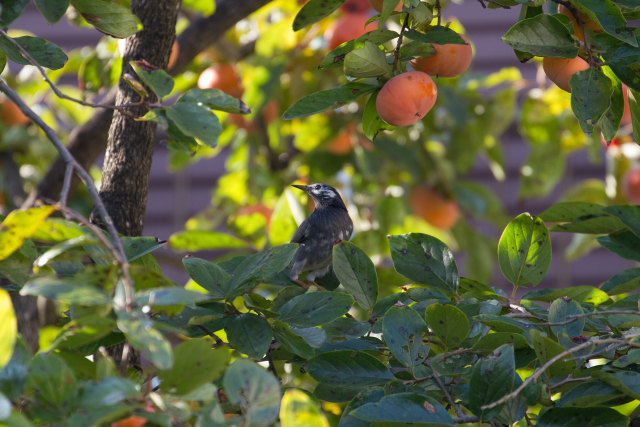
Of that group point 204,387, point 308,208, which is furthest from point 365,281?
point 308,208

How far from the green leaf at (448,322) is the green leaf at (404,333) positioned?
2cm

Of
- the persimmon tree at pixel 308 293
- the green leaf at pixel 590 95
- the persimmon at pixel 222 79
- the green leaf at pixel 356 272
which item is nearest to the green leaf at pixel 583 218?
the persimmon tree at pixel 308 293

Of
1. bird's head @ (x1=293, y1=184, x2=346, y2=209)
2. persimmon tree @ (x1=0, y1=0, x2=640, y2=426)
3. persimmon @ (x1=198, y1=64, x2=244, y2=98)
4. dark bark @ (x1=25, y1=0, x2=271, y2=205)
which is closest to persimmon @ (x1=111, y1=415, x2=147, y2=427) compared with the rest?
persimmon tree @ (x1=0, y1=0, x2=640, y2=426)

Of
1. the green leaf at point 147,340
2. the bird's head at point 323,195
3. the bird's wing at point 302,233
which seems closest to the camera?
the green leaf at point 147,340

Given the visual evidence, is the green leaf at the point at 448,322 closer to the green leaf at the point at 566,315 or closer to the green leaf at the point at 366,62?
the green leaf at the point at 566,315

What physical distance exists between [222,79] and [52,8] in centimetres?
123

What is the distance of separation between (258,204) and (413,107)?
133 cm

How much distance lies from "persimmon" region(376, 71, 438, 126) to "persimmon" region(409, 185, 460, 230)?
1380 mm

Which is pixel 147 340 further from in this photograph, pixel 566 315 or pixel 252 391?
pixel 566 315

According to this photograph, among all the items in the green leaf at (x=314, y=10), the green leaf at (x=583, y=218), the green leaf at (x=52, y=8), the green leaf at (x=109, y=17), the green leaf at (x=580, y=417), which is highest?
the green leaf at (x=52, y=8)

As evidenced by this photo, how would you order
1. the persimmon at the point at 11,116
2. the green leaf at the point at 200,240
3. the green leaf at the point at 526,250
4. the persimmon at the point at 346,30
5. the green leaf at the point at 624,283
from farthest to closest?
the persimmon at the point at 11,116
the persimmon at the point at 346,30
the green leaf at the point at 200,240
the green leaf at the point at 624,283
the green leaf at the point at 526,250

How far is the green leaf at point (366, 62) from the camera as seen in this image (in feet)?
3.26

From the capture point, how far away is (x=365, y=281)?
102cm

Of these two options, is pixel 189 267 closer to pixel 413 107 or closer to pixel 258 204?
pixel 413 107
